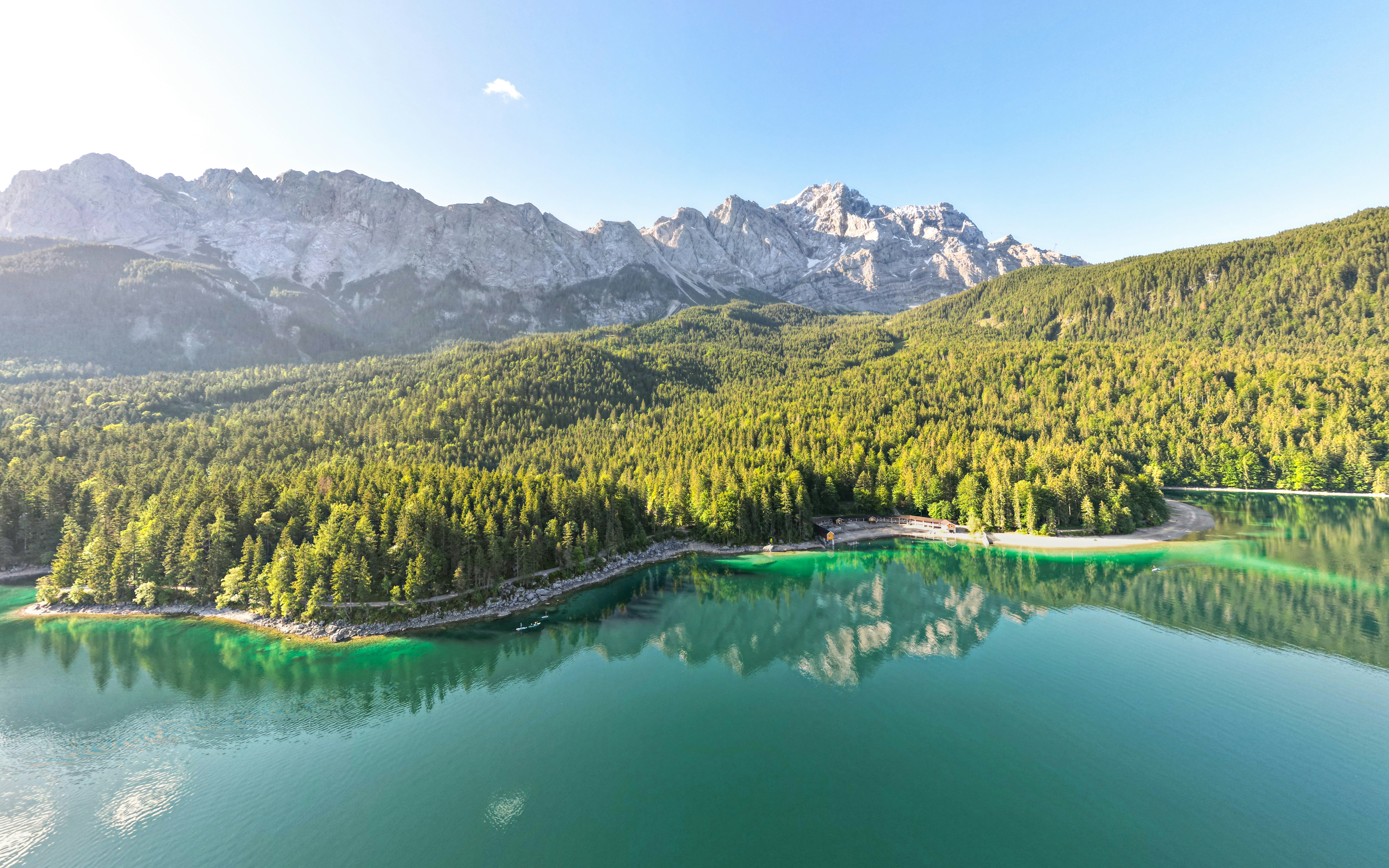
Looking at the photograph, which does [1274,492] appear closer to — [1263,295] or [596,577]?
[1263,295]

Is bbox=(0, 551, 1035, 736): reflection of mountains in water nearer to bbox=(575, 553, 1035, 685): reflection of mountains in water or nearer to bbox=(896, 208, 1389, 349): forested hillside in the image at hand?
bbox=(575, 553, 1035, 685): reflection of mountains in water

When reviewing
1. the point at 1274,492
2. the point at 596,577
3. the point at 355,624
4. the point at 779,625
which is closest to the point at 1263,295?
the point at 1274,492

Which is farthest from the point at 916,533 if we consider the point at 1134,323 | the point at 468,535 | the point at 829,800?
the point at 1134,323

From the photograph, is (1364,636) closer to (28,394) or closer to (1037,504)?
(1037,504)

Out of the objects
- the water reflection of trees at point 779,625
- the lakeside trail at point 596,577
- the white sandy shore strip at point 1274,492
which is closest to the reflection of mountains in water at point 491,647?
the water reflection of trees at point 779,625

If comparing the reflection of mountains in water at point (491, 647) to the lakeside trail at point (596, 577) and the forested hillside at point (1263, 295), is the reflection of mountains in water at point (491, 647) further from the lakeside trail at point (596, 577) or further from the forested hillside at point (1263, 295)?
the forested hillside at point (1263, 295)

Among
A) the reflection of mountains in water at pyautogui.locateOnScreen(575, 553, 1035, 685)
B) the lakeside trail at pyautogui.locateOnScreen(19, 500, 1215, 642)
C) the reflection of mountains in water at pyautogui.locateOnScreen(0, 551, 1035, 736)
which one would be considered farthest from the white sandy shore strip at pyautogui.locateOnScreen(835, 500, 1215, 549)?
the reflection of mountains in water at pyautogui.locateOnScreen(0, 551, 1035, 736)
